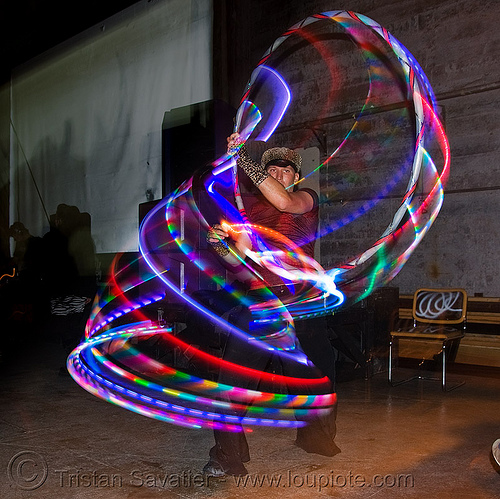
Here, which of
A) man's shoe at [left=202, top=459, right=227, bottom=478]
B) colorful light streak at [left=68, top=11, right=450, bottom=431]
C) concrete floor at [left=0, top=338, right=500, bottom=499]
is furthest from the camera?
colorful light streak at [left=68, top=11, right=450, bottom=431]

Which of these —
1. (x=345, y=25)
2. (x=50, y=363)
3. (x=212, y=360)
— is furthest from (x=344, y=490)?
(x=50, y=363)

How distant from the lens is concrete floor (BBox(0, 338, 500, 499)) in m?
2.45

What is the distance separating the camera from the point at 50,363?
19.1 feet

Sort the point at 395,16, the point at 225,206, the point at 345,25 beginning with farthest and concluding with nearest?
the point at 395,16 < the point at 345,25 < the point at 225,206

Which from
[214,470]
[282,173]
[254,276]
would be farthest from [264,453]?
[282,173]

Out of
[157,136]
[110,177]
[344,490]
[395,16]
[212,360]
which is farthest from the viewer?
[110,177]

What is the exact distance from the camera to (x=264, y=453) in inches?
116

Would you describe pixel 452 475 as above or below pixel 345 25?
below

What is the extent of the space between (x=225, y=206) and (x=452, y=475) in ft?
7.27

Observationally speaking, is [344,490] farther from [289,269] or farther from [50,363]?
[50,363]

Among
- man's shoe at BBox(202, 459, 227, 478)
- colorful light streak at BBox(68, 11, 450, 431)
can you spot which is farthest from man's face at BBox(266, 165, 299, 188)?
man's shoe at BBox(202, 459, 227, 478)

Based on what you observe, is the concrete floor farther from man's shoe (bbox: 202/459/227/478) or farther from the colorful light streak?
the colorful light streak

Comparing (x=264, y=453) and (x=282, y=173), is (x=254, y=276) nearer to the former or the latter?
(x=282, y=173)

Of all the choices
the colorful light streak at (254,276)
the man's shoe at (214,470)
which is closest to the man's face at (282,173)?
the colorful light streak at (254,276)
